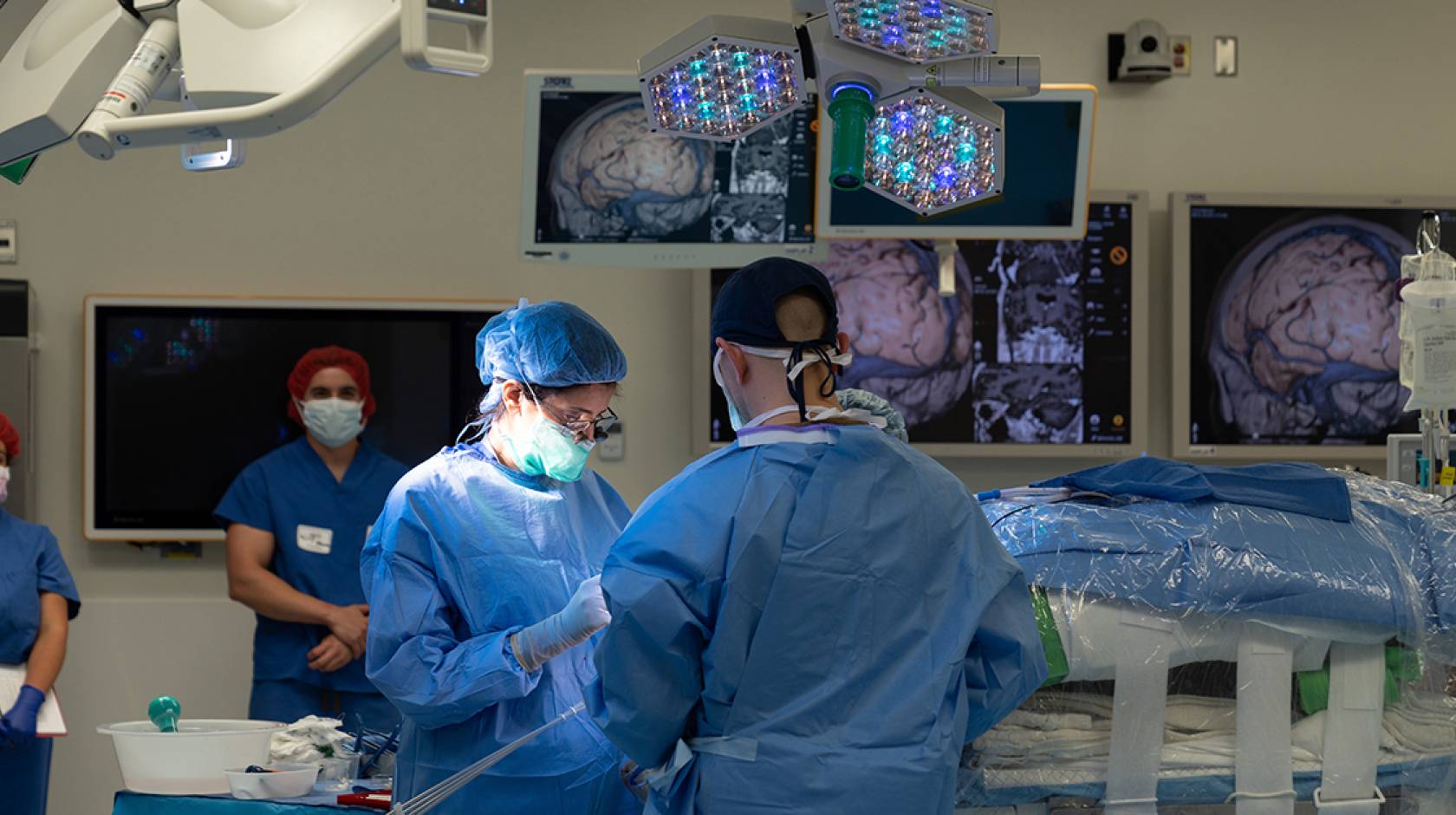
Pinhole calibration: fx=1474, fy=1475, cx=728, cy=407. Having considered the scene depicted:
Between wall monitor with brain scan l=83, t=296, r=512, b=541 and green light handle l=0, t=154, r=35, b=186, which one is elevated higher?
green light handle l=0, t=154, r=35, b=186

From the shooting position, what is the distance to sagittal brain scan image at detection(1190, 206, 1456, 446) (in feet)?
13.0

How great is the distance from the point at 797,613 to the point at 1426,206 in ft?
9.79

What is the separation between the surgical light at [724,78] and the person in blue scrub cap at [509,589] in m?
0.40

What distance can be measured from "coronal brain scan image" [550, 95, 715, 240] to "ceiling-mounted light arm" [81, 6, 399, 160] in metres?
1.25

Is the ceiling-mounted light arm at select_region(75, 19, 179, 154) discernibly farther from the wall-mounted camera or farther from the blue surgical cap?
the wall-mounted camera

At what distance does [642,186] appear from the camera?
113 inches

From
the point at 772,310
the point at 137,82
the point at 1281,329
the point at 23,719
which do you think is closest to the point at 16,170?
the point at 137,82

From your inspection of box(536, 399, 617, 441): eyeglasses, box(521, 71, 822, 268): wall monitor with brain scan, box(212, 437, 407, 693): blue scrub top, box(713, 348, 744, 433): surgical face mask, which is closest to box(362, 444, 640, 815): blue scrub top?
box(536, 399, 617, 441): eyeglasses

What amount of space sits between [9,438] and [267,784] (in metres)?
1.52

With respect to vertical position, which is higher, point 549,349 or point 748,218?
point 748,218

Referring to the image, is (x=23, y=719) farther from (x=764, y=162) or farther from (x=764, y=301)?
(x=764, y=301)

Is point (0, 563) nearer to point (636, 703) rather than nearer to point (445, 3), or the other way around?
point (636, 703)

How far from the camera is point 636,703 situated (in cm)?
178

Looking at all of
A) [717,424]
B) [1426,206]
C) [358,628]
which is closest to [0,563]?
[358,628]
